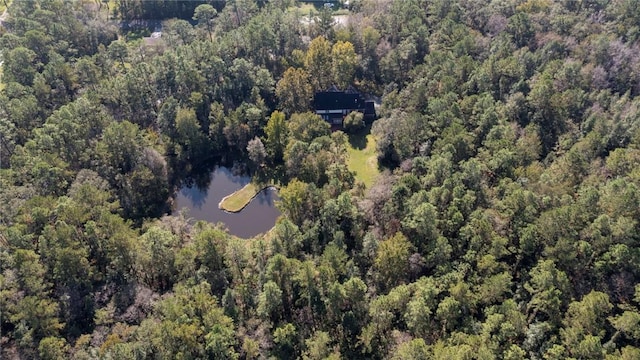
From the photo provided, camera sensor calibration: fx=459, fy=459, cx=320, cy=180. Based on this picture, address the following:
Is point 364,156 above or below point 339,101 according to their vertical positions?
below

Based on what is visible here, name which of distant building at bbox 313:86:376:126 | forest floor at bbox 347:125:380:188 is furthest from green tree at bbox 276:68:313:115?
forest floor at bbox 347:125:380:188

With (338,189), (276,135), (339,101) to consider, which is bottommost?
(338,189)

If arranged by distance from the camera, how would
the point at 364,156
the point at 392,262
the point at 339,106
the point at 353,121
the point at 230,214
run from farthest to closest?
the point at 339,106
the point at 353,121
the point at 364,156
the point at 230,214
the point at 392,262

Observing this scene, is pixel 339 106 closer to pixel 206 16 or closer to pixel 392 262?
pixel 392 262

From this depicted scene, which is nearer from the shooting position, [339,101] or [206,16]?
[339,101]

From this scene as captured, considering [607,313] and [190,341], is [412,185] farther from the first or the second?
[190,341]

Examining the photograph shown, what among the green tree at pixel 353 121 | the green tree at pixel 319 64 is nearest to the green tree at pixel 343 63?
the green tree at pixel 319 64

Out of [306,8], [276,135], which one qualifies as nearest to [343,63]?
[276,135]

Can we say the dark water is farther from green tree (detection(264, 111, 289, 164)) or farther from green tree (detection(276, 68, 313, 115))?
green tree (detection(276, 68, 313, 115))
